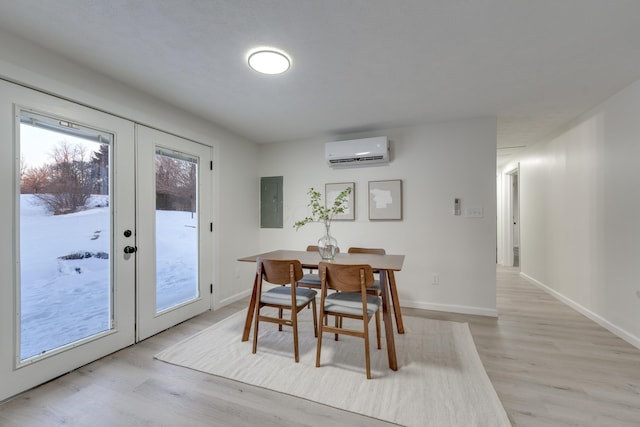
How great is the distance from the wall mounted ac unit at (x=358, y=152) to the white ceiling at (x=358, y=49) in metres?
0.54

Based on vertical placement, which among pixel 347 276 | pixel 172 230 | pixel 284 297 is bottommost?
pixel 284 297

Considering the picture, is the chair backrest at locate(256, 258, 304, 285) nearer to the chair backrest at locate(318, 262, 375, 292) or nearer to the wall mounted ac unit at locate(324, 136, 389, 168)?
the chair backrest at locate(318, 262, 375, 292)

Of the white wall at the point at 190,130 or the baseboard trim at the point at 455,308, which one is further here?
the baseboard trim at the point at 455,308

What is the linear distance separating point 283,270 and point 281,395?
85 centimetres

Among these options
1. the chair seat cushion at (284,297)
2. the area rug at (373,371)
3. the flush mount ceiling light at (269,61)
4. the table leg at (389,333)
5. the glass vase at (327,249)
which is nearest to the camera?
the area rug at (373,371)

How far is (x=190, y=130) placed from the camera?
3.00 m

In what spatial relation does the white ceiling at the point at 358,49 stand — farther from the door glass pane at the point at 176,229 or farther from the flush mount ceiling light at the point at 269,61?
the door glass pane at the point at 176,229

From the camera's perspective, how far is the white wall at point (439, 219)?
3137 millimetres

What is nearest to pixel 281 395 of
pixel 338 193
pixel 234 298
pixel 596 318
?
pixel 234 298

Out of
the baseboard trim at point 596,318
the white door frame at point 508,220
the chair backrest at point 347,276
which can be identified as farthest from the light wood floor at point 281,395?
the white door frame at point 508,220

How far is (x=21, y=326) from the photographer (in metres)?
1.76

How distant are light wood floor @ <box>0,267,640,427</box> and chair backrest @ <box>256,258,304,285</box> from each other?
769mm

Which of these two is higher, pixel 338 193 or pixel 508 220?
pixel 338 193

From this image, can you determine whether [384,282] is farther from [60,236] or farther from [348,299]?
[60,236]
